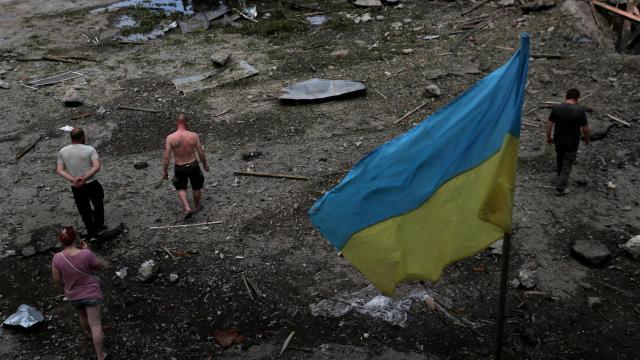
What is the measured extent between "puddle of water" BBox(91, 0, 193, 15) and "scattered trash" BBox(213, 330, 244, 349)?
13022 millimetres

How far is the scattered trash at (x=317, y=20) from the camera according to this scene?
616 inches

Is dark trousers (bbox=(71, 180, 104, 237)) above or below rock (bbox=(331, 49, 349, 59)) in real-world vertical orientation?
below

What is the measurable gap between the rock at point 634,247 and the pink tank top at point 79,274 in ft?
20.8

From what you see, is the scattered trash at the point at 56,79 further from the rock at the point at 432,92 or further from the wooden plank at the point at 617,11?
the wooden plank at the point at 617,11

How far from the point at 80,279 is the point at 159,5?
14453 mm

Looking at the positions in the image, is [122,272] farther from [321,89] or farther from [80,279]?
[321,89]

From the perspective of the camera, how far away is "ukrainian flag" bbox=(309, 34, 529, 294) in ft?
14.3

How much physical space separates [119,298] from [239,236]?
1.82 meters

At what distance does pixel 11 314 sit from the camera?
22.8 feet

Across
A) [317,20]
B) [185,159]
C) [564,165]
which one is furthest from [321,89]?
[564,165]

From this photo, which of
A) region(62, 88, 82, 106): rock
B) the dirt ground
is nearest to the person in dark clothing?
the dirt ground

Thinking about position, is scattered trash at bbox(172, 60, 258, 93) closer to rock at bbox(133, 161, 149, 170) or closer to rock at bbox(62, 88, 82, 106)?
rock at bbox(62, 88, 82, 106)

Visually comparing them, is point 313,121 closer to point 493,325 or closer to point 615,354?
point 493,325

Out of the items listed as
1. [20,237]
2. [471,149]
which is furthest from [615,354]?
[20,237]
